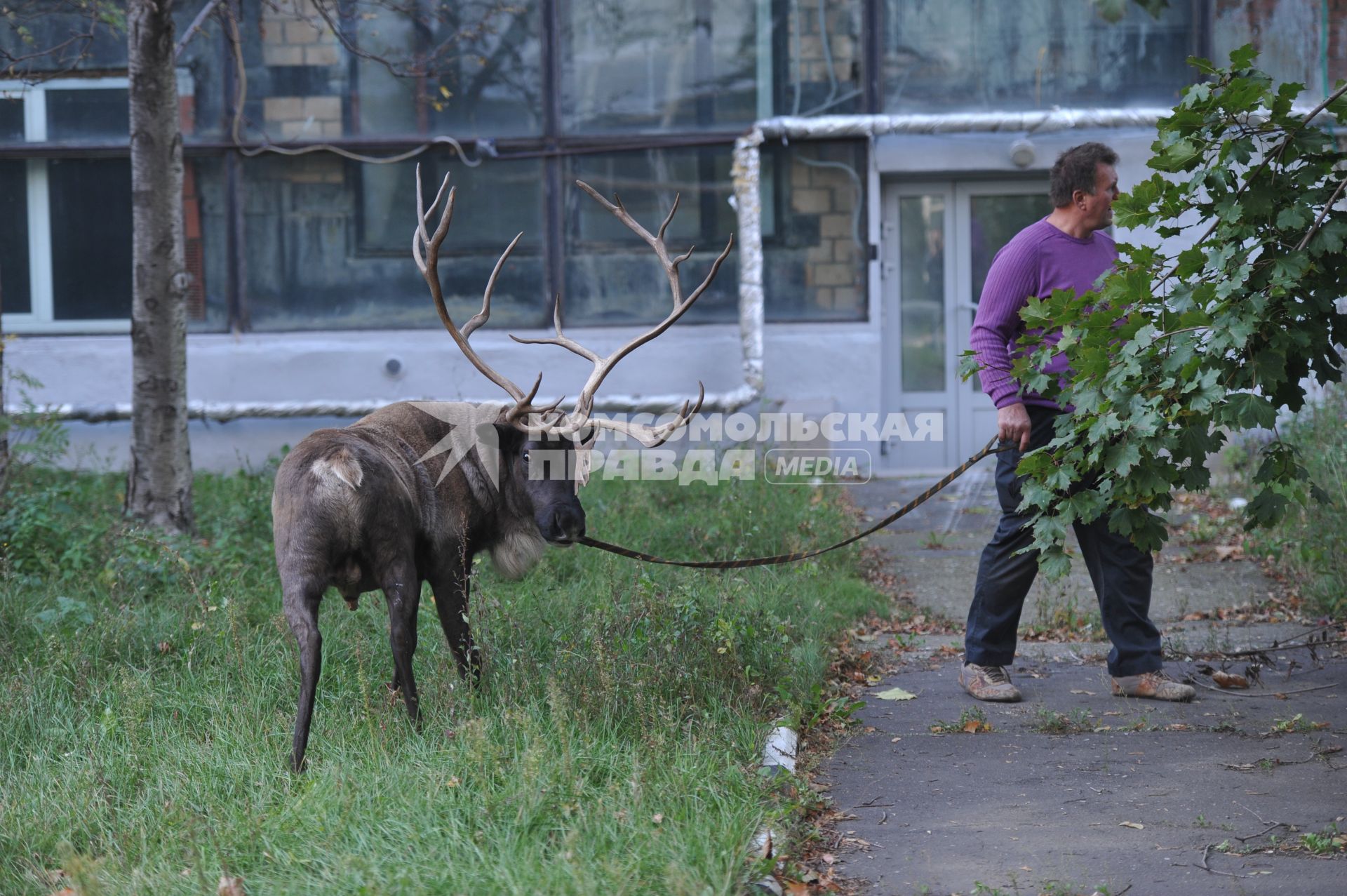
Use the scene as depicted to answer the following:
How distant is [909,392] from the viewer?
11.9 metres

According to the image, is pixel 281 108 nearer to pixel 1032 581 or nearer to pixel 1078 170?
pixel 1078 170

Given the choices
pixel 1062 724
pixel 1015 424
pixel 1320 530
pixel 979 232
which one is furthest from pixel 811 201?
pixel 1062 724

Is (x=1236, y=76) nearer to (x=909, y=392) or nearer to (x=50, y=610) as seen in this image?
(x=50, y=610)

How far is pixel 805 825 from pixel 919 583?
13.5ft

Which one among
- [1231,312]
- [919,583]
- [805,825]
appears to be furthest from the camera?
[919,583]

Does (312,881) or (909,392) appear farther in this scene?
(909,392)

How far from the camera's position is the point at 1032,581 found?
579 cm

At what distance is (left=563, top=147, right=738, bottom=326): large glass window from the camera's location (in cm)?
1148

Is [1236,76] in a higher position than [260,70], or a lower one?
lower

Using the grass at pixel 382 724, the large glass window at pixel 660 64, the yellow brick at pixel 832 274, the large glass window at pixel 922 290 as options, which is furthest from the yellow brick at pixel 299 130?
the large glass window at pixel 922 290

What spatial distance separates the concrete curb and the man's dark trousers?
3.96 ft

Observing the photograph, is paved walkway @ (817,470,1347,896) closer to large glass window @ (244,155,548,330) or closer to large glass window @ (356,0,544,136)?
large glass window @ (244,155,548,330)

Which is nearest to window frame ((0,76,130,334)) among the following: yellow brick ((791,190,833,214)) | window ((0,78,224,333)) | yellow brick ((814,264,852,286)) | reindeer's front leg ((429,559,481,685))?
window ((0,78,224,333))

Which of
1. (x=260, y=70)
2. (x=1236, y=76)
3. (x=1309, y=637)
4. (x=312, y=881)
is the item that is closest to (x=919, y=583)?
(x=1309, y=637)
